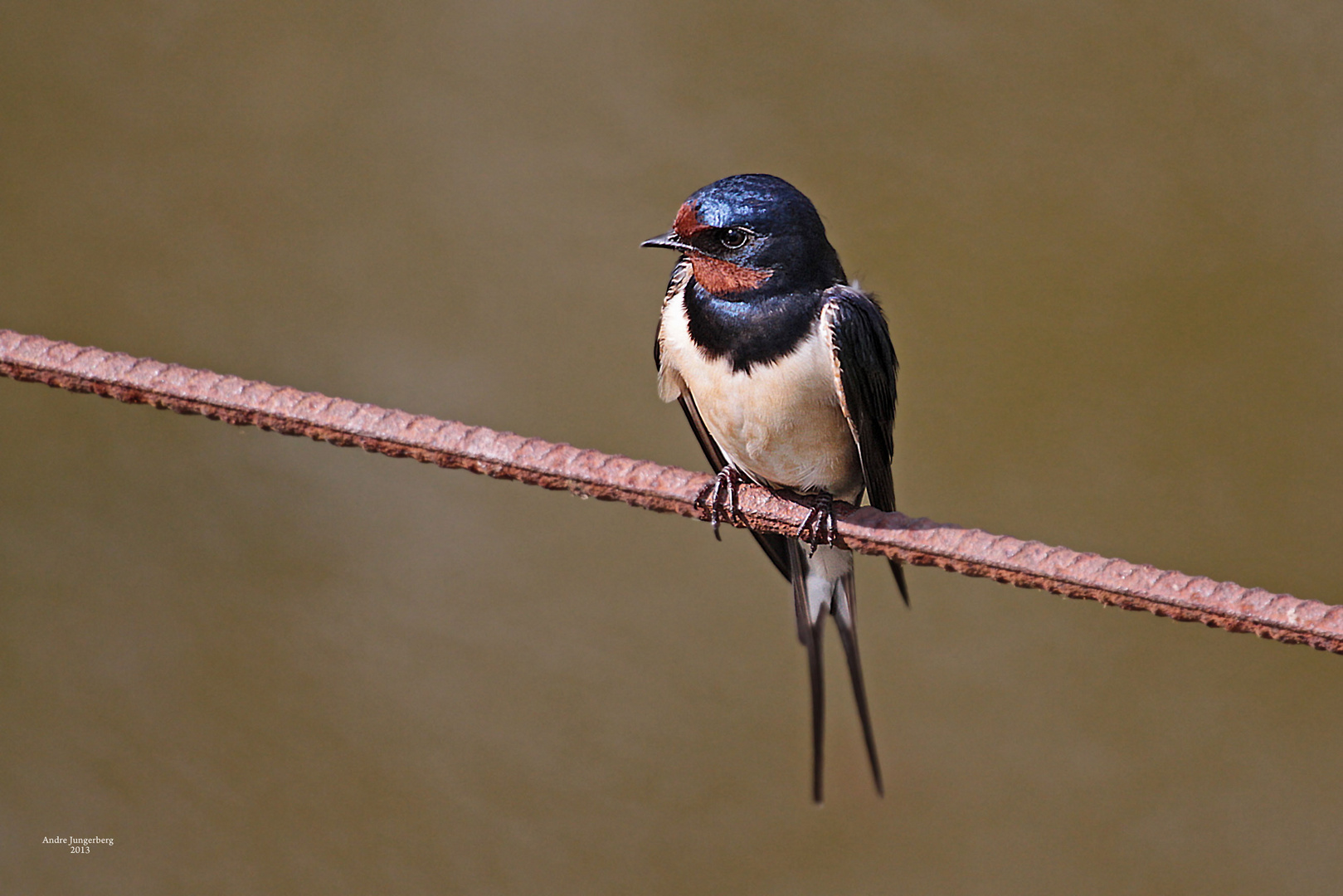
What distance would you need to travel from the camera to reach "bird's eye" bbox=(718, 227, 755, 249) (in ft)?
4.50

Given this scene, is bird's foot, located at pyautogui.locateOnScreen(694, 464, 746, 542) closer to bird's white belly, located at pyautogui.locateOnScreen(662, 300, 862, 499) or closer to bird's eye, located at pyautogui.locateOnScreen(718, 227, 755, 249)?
bird's white belly, located at pyautogui.locateOnScreen(662, 300, 862, 499)

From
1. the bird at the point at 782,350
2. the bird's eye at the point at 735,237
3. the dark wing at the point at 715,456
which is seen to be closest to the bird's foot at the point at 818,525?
the bird at the point at 782,350

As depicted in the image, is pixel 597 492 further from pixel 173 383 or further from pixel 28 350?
pixel 28 350

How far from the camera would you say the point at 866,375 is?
1.43 metres

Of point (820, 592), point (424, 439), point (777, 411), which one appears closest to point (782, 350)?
point (777, 411)

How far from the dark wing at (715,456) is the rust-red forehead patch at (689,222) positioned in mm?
224

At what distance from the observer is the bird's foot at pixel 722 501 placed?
1000 millimetres

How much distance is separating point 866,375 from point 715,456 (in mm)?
324

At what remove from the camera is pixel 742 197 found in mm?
1359

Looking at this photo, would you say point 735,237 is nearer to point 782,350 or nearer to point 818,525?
point 782,350

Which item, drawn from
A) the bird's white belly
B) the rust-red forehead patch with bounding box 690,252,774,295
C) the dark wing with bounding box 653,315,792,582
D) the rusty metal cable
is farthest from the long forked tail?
the rusty metal cable

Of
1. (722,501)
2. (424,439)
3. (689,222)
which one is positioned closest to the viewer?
(424,439)

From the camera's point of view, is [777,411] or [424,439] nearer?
[424,439]

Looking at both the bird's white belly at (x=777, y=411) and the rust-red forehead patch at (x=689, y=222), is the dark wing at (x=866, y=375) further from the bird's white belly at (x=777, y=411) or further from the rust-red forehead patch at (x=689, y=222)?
the rust-red forehead patch at (x=689, y=222)
